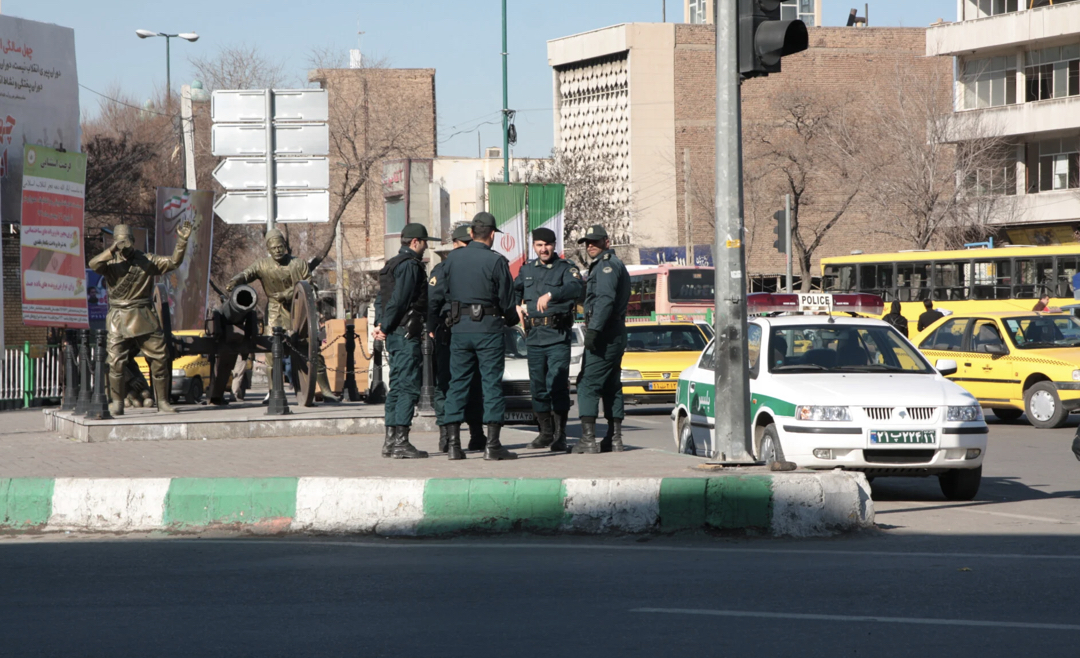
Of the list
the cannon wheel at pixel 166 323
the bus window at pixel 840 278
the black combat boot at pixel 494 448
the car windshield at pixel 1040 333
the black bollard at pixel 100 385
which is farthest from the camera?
the bus window at pixel 840 278

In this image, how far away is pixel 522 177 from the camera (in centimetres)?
6512

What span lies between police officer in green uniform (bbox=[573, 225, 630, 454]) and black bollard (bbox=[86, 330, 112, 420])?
17.7ft

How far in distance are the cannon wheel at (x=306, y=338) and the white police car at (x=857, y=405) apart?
520 cm

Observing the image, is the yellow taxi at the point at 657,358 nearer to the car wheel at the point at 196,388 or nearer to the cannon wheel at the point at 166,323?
the car wheel at the point at 196,388

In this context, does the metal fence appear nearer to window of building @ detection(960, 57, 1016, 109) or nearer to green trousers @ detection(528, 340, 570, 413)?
green trousers @ detection(528, 340, 570, 413)

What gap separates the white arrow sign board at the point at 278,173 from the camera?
13.0 metres

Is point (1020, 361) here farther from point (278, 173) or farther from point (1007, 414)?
point (278, 173)

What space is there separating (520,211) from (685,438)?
19.8m

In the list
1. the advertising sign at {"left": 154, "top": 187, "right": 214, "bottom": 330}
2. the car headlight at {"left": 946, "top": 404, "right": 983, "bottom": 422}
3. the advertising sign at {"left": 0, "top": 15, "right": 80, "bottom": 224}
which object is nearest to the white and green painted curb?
the car headlight at {"left": 946, "top": 404, "right": 983, "bottom": 422}

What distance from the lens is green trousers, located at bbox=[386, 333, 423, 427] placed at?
424 inches

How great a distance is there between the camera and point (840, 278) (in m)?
36.8

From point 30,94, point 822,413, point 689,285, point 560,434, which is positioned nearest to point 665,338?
point 560,434

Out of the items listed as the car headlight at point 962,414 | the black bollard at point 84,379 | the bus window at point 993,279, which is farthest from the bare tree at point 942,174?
the car headlight at point 962,414

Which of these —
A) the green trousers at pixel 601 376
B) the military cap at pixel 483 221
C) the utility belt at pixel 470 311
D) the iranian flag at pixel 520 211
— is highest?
the iranian flag at pixel 520 211
